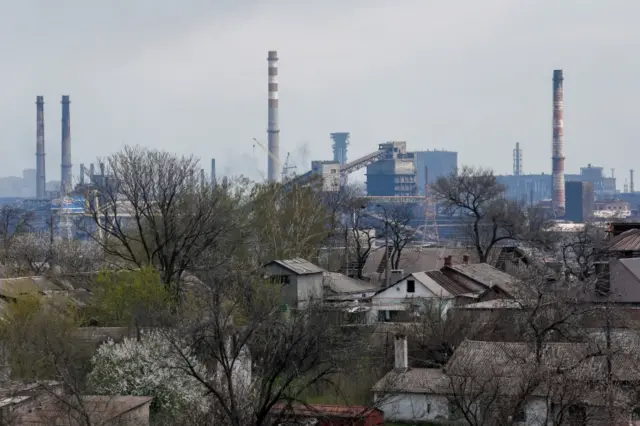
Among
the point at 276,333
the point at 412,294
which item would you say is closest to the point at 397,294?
the point at 412,294

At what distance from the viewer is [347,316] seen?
114 ft

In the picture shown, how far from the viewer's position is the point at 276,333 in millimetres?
19547

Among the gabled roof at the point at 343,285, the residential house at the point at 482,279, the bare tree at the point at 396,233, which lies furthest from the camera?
the bare tree at the point at 396,233

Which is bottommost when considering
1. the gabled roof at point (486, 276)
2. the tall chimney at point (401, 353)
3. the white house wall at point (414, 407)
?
the white house wall at point (414, 407)

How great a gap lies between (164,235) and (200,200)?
3.78 m

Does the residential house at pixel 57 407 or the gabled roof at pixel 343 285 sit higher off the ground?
the gabled roof at pixel 343 285

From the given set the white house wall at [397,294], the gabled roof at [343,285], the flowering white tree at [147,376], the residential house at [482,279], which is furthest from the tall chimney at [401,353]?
the gabled roof at [343,285]

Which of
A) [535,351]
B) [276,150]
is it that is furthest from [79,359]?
[276,150]

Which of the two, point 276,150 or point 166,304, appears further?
point 276,150

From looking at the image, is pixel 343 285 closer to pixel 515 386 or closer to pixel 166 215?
pixel 166 215

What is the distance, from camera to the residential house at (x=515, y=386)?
59.2ft

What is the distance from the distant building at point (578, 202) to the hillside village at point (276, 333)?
5594 inches

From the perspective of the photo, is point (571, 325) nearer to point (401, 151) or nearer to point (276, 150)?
point (276, 150)

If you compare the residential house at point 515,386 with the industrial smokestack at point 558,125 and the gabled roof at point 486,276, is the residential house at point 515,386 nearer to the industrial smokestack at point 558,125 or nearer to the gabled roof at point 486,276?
the gabled roof at point 486,276
